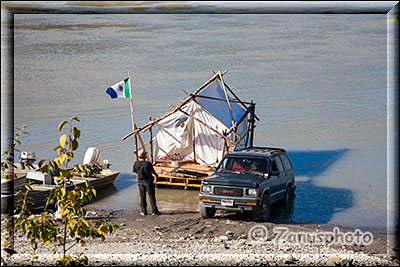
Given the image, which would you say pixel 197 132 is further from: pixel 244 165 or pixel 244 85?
pixel 244 85

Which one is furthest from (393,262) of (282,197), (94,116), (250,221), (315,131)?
(94,116)

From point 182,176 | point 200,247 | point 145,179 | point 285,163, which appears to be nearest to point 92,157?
point 182,176

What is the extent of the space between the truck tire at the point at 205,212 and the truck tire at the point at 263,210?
1.18 m

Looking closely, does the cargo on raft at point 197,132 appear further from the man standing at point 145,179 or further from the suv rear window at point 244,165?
the man standing at point 145,179

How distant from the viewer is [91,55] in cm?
4062

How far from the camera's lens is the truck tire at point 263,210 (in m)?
15.1

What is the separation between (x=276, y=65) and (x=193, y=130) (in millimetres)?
20682

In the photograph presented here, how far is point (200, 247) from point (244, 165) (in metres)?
3.91

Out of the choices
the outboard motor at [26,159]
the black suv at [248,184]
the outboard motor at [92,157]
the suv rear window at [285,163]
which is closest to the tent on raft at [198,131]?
the outboard motor at [92,157]

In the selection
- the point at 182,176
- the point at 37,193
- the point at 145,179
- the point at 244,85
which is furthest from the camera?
the point at 244,85

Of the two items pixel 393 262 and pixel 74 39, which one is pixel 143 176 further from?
pixel 74 39

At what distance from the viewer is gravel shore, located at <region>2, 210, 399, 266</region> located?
11398 mm

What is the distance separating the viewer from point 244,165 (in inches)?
643

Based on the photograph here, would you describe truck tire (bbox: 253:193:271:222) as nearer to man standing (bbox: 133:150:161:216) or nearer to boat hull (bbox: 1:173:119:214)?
man standing (bbox: 133:150:161:216)
